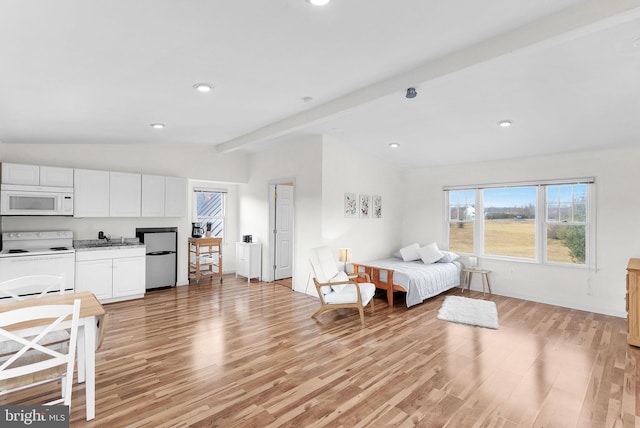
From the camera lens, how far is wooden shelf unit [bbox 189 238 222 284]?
6.34m

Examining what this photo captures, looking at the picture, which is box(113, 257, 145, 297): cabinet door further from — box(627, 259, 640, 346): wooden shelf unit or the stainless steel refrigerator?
box(627, 259, 640, 346): wooden shelf unit

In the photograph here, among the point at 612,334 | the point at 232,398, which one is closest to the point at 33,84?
the point at 232,398

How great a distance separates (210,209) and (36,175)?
125 inches

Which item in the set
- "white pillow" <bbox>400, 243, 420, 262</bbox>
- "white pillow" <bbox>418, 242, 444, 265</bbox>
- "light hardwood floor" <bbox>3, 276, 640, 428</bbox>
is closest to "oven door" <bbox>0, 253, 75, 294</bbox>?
"light hardwood floor" <bbox>3, 276, 640, 428</bbox>

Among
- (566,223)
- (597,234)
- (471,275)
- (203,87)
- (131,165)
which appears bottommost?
(471,275)

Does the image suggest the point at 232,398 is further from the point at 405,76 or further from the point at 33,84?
the point at 405,76

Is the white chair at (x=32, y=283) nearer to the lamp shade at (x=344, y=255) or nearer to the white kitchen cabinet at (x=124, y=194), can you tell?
the white kitchen cabinet at (x=124, y=194)

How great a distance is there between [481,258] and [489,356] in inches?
124

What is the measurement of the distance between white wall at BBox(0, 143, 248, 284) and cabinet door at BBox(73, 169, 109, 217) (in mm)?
361

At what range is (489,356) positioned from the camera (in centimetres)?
337

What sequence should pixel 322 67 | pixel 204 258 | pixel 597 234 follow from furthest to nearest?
pixel 204 258 < pixel 597 234 < pixel 322 67

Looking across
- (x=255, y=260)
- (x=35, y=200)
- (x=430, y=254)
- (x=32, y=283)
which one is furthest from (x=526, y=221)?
(x=35, y=200)

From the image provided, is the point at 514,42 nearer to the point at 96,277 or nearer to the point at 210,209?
the point at 96,277

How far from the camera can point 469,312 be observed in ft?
15.7
